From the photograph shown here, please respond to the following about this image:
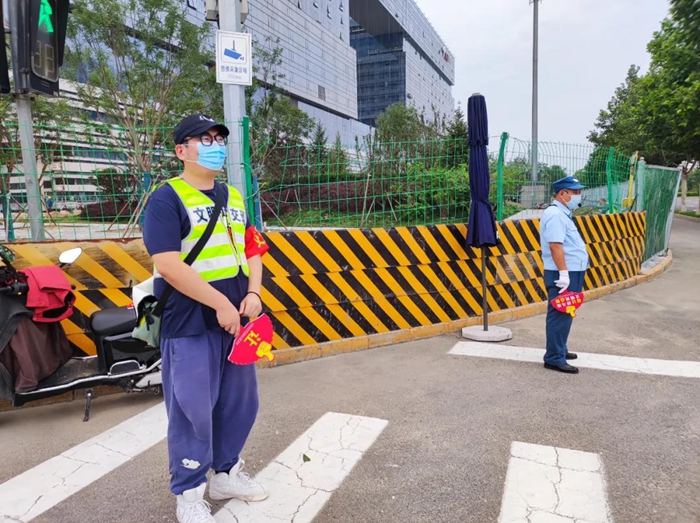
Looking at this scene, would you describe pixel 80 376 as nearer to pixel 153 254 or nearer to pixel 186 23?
pixel 153 254

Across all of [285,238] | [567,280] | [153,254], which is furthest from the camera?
[285,238]

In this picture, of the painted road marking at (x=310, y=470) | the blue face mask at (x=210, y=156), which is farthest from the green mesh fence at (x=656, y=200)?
the blue face mask at (x=210, y=156)

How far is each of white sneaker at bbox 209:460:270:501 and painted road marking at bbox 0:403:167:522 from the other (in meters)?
0.84

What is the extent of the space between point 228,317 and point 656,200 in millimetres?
10838

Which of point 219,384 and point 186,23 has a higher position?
point 186,23

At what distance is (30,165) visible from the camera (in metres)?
4.49

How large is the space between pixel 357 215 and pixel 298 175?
0.85 meters

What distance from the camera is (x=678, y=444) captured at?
316 cm

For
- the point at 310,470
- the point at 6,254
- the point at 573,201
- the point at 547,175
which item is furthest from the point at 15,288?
the point at 547,175

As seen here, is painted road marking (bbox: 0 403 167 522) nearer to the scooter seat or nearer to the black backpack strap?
the scooter seat

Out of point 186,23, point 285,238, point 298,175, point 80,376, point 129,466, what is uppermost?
point 186,23

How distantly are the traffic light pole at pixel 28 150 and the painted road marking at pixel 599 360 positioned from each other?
4.24m

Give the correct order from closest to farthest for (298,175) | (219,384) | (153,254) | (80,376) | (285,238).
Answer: (153,254) → (219,384) → (80,376) → (285,238) → (298,175)

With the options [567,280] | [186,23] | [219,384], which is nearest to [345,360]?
[567,280]
